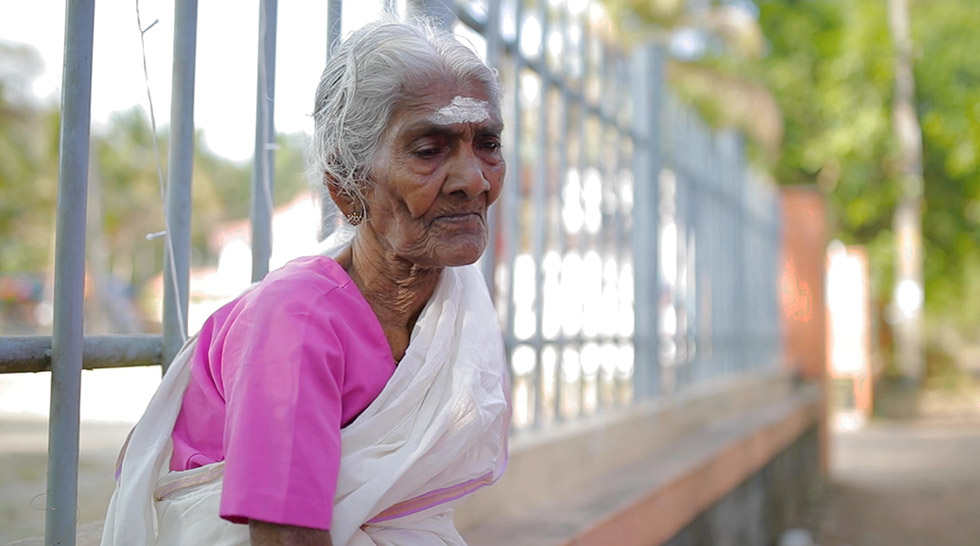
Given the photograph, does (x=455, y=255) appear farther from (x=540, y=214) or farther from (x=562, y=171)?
(x=562, y=171)

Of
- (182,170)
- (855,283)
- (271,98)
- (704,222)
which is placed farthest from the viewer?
(855,283)

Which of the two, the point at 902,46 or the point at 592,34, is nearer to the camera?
the point at 592,34

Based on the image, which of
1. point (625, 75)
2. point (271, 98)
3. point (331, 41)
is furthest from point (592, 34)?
point (271, 98)

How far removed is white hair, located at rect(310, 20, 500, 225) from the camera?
1.40m

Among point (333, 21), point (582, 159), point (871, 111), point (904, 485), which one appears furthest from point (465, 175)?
point (871, 111)

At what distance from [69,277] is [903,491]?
8441mm

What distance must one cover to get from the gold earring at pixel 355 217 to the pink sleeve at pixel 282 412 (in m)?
0.21

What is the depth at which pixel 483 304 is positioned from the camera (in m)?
1.56

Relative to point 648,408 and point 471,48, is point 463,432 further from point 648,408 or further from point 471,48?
point 648,408

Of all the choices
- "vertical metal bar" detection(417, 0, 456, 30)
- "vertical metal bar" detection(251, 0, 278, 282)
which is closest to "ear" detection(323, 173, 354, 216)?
"vertical metal bar" detection(251, 0, 278, 282)

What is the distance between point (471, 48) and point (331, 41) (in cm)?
68

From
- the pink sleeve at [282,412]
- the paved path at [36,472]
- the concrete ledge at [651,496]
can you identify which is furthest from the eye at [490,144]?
the concrete ledge at [651,496]

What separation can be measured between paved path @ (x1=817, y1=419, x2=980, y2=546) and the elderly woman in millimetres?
5885

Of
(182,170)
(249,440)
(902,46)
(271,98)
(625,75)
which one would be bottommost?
(249,440)
